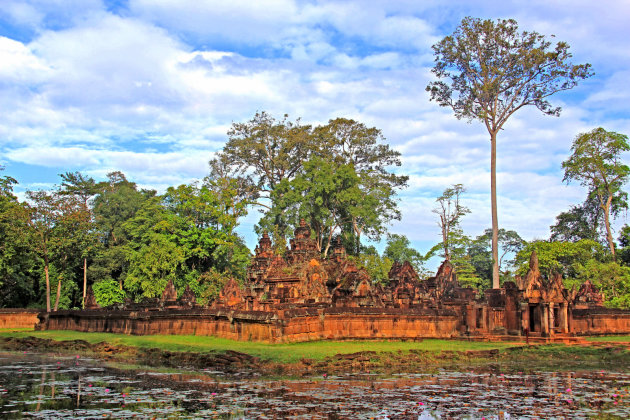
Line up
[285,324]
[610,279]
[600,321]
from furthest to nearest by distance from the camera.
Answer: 1. [610,279]
2. [600,321]
3. [285,324]

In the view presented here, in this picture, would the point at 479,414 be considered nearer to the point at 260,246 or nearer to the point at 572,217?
the point at 260,246

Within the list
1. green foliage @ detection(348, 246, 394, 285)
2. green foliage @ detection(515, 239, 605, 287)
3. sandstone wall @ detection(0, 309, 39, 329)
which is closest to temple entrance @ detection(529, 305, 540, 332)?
green foliage @ detection(515, 239, 605, 287)

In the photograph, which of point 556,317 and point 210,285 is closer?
point 556,317

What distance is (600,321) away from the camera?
26.9 meters

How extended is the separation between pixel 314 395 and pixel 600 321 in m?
20.4

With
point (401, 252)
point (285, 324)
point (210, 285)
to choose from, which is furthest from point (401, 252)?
point (285, 324)

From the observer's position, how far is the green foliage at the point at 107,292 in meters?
47.7

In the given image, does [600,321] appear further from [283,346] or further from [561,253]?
[561,253]

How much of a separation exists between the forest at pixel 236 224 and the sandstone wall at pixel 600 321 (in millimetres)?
10846

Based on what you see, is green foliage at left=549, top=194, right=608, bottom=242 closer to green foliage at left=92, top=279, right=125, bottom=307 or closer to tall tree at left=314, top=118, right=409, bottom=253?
tall tree at left=314, top=118, right=409, bottom=253

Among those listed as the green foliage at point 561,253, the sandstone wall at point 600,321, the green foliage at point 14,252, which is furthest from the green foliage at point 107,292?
the sandstone wall at point 600,321

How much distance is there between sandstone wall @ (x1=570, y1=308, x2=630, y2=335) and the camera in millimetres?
26281

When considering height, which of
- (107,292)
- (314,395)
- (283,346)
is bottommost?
(314,395)

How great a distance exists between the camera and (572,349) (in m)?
19.1
